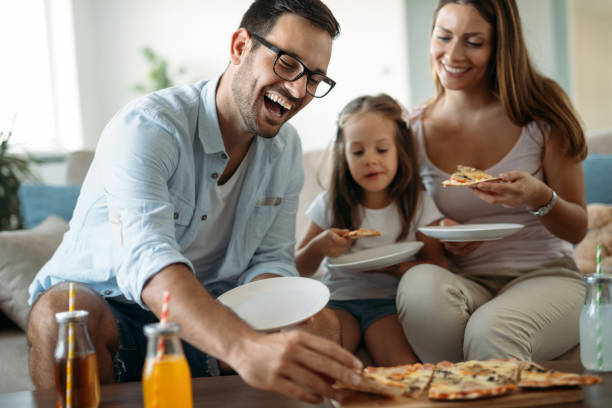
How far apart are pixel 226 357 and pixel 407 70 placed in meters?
6.26

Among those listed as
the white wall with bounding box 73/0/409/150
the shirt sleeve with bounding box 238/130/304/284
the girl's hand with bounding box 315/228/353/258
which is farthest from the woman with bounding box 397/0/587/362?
the white wall with bounding box 73/0/409/150

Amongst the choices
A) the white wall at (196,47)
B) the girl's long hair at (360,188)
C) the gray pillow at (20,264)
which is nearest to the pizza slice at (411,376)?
the girl's long hair at (360,188)

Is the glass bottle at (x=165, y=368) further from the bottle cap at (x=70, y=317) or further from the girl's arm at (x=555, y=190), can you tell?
the girl's arm at (x=555, y=190)

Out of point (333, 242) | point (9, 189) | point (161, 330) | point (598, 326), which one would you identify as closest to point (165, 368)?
point (161, 330)

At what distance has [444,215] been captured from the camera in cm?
218

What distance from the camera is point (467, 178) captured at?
1855mm

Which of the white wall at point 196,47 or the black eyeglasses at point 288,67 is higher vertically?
the white wall at point 196,47

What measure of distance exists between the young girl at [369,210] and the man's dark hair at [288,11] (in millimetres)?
589

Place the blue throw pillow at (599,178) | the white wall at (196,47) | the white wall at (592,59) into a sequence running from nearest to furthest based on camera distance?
the blue throw pillow at (599,178) → the white wall at (592,59) → the white wall at (196,47)

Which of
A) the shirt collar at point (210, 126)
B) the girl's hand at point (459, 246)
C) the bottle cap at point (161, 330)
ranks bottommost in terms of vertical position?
the girl's hand at point (459, 246)

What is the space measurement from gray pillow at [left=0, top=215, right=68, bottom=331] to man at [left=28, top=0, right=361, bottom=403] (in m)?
0.34

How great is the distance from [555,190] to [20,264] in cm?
185

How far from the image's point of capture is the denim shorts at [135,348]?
1.66 m

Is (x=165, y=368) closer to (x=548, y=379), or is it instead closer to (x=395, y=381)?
(x=395, y=381)
